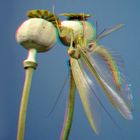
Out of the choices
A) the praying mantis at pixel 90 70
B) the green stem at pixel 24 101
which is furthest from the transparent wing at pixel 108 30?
the green stem at pixel 24 101

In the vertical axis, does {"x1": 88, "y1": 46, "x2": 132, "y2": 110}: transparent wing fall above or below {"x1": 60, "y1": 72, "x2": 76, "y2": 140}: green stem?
above

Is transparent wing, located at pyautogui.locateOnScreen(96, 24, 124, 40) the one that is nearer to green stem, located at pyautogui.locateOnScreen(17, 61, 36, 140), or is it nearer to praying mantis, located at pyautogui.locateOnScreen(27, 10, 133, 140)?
praying mantis, located at pyautogui.locateOnScreen(27, 10, 133, 140)

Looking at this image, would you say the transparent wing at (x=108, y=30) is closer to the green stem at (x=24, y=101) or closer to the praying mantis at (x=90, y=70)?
the praying mantis at (x=90, y=70)

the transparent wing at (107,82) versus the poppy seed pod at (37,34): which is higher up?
the poppy seed pod at (37,34)

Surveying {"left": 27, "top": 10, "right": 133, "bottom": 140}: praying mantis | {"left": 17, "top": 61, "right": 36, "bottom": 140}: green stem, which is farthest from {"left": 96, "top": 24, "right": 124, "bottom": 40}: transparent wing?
{"left": 17, "top": 61, "right": 36, "bottom": 140}: green stem

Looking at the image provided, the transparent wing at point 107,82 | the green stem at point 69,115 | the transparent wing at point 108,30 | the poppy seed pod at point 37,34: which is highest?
the transparent wing at point 108,30

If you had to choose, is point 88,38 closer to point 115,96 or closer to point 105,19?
point 115,96
